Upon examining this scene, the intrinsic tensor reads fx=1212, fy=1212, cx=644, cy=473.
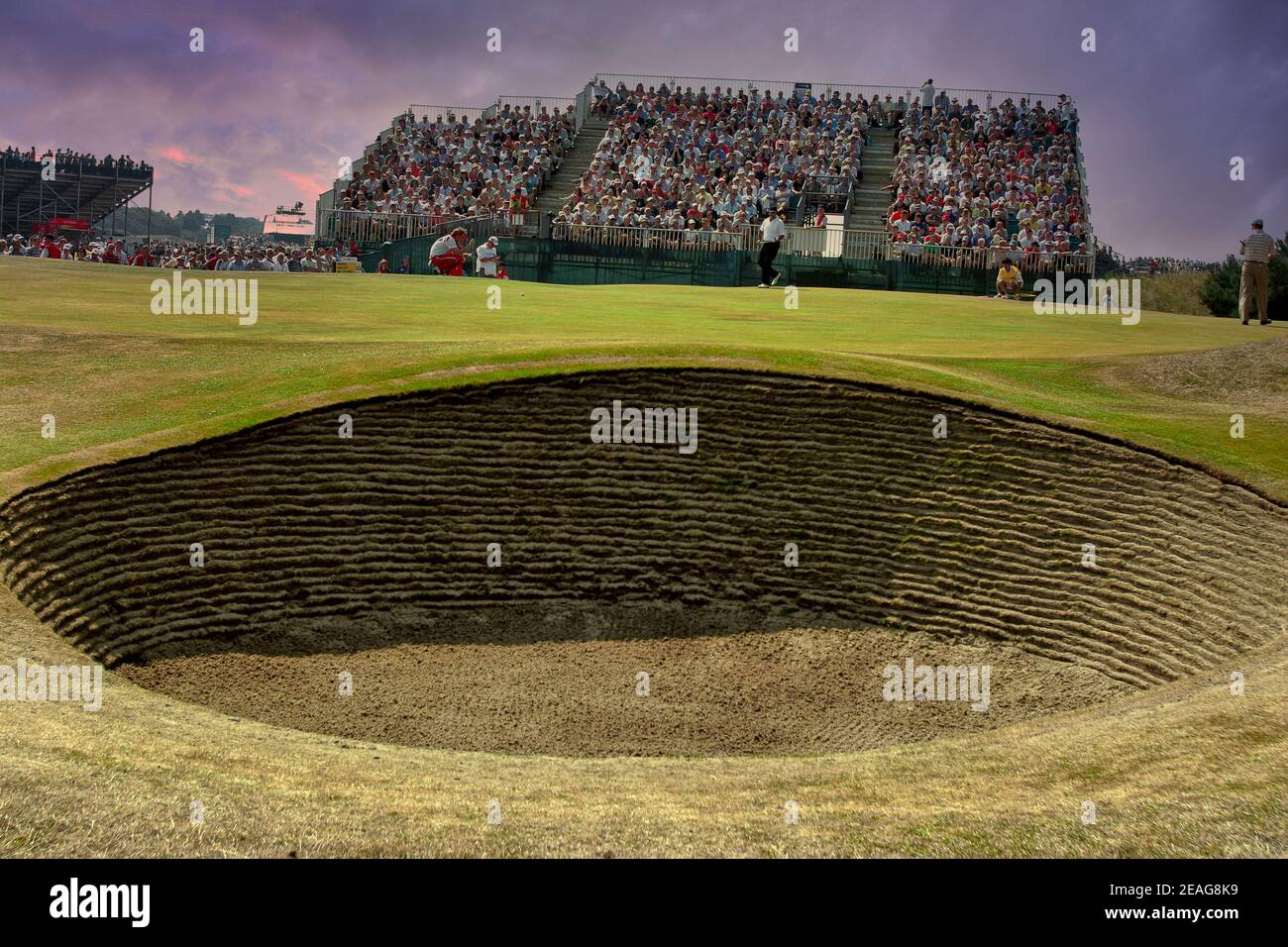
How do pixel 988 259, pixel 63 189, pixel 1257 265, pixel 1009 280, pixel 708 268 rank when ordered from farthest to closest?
pixel 63 189 < pixel 708 268 < pixel 988 259 < pixel 1009 280 < pixel 1257 265

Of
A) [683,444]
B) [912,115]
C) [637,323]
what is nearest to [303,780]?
[683,444]

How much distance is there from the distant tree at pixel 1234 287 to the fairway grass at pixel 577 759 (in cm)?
2409

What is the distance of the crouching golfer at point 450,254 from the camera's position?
139ft

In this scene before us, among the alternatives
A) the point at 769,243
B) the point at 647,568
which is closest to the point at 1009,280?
the point at 769,243

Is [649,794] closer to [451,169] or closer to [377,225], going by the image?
[377,225]

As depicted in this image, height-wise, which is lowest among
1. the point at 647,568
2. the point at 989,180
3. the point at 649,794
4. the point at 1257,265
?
the point at 649,794

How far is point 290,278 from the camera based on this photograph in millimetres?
41031

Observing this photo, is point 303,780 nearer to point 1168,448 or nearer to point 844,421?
point 844,421

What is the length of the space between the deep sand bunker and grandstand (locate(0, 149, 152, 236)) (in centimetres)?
6822

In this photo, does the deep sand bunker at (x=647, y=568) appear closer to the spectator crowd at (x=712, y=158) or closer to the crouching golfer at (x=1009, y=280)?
the crouching golfer at (x=1009, y=280)

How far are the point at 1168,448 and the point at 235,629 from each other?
48.8ft

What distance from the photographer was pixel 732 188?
1981 inches

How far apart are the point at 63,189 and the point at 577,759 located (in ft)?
270

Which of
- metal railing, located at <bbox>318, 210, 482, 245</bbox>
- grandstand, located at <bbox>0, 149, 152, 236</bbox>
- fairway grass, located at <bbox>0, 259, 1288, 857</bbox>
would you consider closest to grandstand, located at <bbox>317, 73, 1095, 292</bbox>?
metal railing, located at <bbox>318, 210, 482, 245</bbox>
